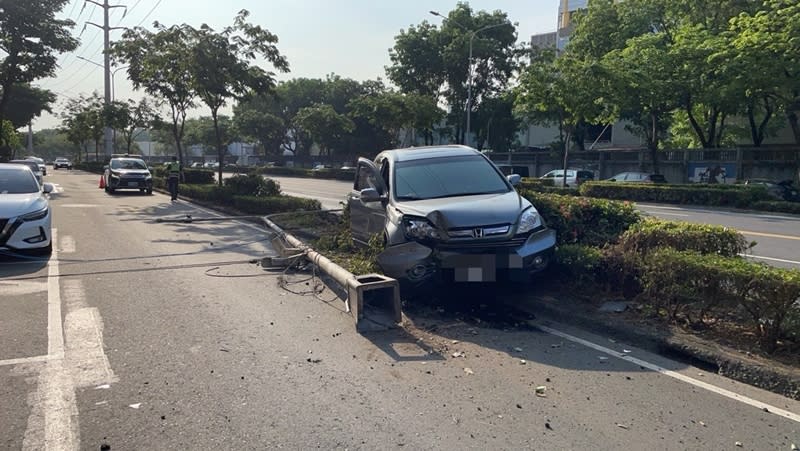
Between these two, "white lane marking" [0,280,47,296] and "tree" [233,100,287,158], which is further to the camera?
"tree" [233,100,287,158]

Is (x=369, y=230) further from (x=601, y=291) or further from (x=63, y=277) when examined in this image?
(x=63, y=277)

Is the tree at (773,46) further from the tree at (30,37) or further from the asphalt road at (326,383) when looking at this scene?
the tree at (30,37)

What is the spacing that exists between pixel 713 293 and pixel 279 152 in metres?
77.6

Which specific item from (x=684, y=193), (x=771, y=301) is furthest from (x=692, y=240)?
(x=684, y=193)

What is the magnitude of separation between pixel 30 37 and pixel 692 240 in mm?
32078

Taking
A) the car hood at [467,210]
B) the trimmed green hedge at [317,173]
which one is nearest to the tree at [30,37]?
the trimmed green hedge at [317,173]

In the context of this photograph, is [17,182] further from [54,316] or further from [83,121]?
[83,121]

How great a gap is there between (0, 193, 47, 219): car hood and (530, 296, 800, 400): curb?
7.97 meters

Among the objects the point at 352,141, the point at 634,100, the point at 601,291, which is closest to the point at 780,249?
the point at 601,291

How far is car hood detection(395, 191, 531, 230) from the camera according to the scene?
6336 mm

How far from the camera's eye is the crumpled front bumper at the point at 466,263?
620cm

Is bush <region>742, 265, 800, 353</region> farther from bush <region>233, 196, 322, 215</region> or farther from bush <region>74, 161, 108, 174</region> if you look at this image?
bush <region>74, 161, 108, 174</region>

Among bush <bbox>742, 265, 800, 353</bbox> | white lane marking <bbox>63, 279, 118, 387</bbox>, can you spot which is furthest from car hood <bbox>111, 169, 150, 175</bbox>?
bush <bbox>742, 265, 800, 353</bbox>

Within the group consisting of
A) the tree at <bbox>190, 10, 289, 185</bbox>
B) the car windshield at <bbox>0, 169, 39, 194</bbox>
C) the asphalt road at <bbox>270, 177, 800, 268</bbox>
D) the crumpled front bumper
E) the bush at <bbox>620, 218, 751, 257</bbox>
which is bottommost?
the asphalt road at <bbox>270, 177, 800, 268</bbox>
